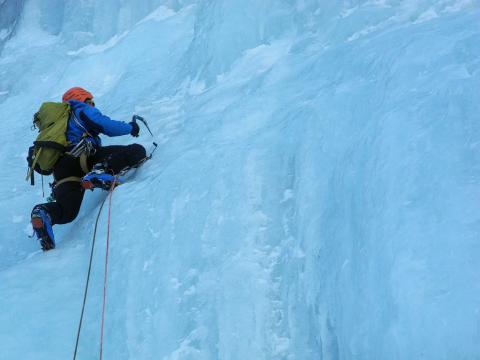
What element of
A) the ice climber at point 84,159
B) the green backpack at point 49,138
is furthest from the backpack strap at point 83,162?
the green backpack at point 49,138

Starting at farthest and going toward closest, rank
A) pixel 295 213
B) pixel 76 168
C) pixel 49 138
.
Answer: pixel 76 168 < pixel 49 138 < pixel 295 213

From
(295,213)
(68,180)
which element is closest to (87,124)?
(68,180)

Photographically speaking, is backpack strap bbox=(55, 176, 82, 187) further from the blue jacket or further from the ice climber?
the blue jacket

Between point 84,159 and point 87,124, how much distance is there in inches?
9.2

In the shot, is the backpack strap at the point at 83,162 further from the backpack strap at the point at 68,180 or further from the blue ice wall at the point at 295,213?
the blue ice wall at the point at 295,213

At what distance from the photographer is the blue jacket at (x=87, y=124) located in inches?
145

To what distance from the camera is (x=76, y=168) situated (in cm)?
372

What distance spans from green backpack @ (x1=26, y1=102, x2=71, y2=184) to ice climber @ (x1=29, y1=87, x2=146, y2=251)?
0.03m

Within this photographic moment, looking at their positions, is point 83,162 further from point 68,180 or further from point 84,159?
point 68,180

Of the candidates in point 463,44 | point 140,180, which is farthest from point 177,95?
point 463,44

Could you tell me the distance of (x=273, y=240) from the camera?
2414mm

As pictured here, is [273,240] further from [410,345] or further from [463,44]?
[463,44]

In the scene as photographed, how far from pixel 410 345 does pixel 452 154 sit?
731mm

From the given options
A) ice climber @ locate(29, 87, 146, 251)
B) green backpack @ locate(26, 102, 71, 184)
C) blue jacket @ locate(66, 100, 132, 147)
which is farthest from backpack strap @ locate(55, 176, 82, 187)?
blue jacket @ locate(66, 100, 132, 147)
